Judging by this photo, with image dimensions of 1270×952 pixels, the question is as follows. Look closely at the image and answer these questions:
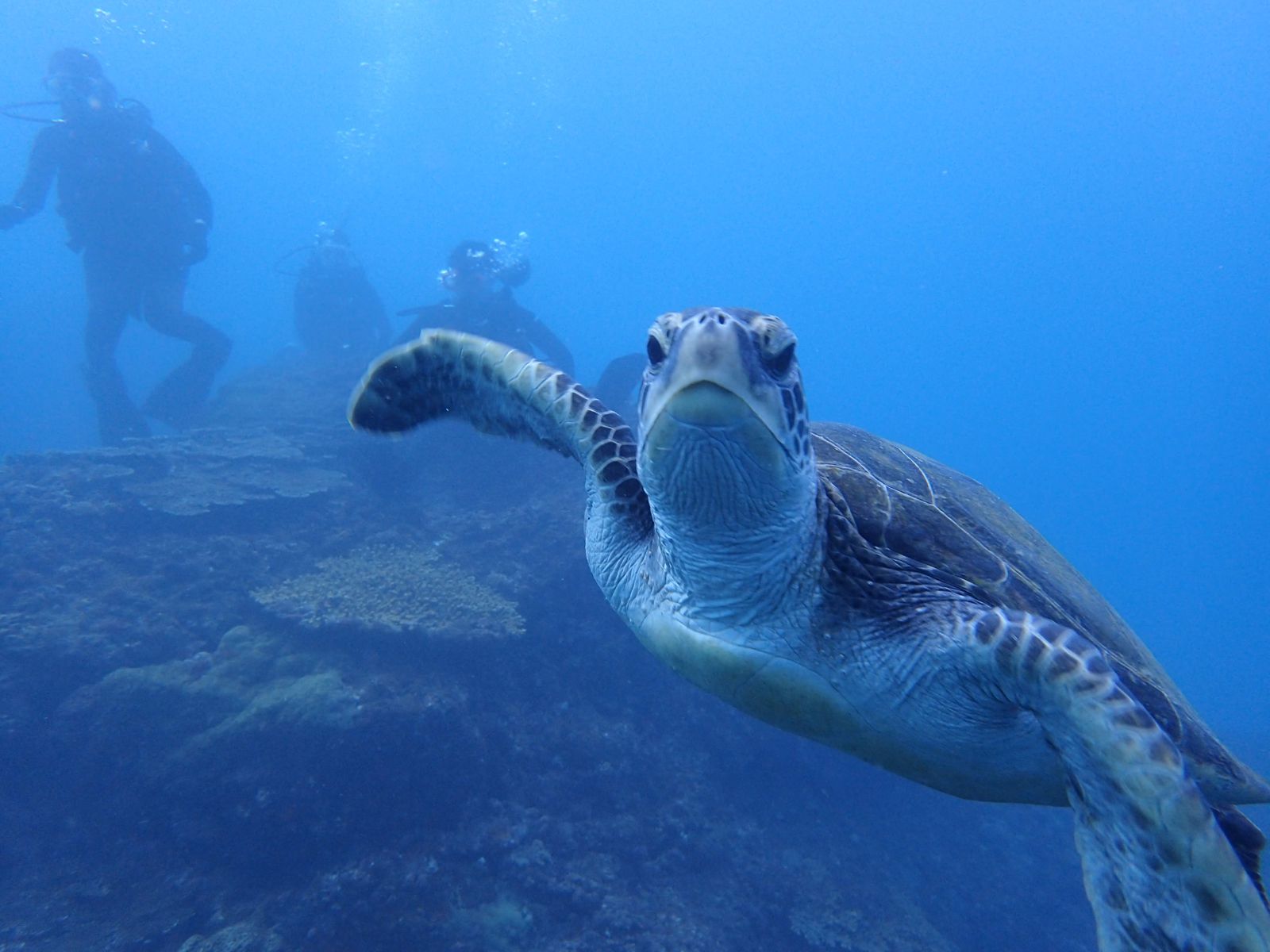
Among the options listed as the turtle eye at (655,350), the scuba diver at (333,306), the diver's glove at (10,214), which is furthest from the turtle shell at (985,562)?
the scuba diver at (333,306)

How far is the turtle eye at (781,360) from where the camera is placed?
1.44 metres

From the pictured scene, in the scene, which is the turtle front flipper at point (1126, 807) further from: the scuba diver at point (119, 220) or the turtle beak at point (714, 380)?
the scuba diver at point (119, 220)

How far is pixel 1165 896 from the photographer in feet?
4.69

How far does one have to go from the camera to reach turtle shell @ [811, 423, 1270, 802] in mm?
2131

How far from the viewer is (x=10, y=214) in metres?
10.8

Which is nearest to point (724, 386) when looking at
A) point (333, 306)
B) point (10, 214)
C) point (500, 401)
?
point (500, 401)

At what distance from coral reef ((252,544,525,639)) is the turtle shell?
14.5 ft

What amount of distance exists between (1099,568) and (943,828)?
173ft

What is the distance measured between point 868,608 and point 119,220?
14.8 metres

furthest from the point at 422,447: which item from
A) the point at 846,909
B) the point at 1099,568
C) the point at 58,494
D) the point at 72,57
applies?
the point at 1099,568

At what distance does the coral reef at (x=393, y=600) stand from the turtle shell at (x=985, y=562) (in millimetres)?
4429

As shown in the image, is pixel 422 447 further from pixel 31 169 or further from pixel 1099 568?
pixel 1099 568

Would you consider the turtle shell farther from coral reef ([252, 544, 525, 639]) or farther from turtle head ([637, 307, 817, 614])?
coral reef ([252, 544, 525, 639])

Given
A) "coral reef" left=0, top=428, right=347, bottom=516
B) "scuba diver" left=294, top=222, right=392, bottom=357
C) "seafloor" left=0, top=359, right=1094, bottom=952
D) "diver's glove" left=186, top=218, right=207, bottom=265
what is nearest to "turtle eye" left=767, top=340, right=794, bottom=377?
"seafloor" left=0, top=359, right=1094, bottom=952
